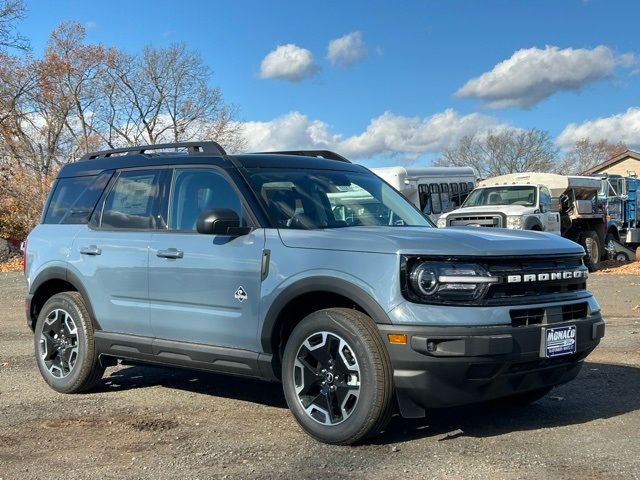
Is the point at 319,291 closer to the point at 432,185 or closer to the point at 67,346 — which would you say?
the point at 67,346

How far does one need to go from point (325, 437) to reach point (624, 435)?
1969 millimetres

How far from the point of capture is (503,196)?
19422 millimetres

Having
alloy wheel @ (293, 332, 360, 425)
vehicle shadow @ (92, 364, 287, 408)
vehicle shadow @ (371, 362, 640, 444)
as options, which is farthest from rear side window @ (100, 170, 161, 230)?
vehicle shadow @ (371, 362, 640, 444)

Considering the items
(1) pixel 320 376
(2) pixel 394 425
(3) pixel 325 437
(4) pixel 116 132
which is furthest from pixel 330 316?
(4) pixel 116 132

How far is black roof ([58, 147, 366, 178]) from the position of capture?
5.71m

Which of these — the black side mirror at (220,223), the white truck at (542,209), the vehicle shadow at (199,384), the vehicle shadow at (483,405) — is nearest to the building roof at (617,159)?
the white truck at (542,209)

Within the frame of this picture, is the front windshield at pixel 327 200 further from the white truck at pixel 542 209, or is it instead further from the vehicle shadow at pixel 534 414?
the white truck at pixel 542 209

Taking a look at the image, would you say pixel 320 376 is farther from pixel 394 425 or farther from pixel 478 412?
pixel 478 412

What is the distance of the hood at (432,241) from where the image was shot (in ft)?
14.8

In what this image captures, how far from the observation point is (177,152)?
6.25m

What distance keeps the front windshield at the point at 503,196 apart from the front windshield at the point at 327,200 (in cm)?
1343

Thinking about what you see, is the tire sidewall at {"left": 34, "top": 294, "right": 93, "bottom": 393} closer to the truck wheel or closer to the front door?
the front door

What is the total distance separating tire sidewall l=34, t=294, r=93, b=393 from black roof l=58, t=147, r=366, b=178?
1.16m

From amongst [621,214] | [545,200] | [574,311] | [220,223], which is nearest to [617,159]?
[621,214]
